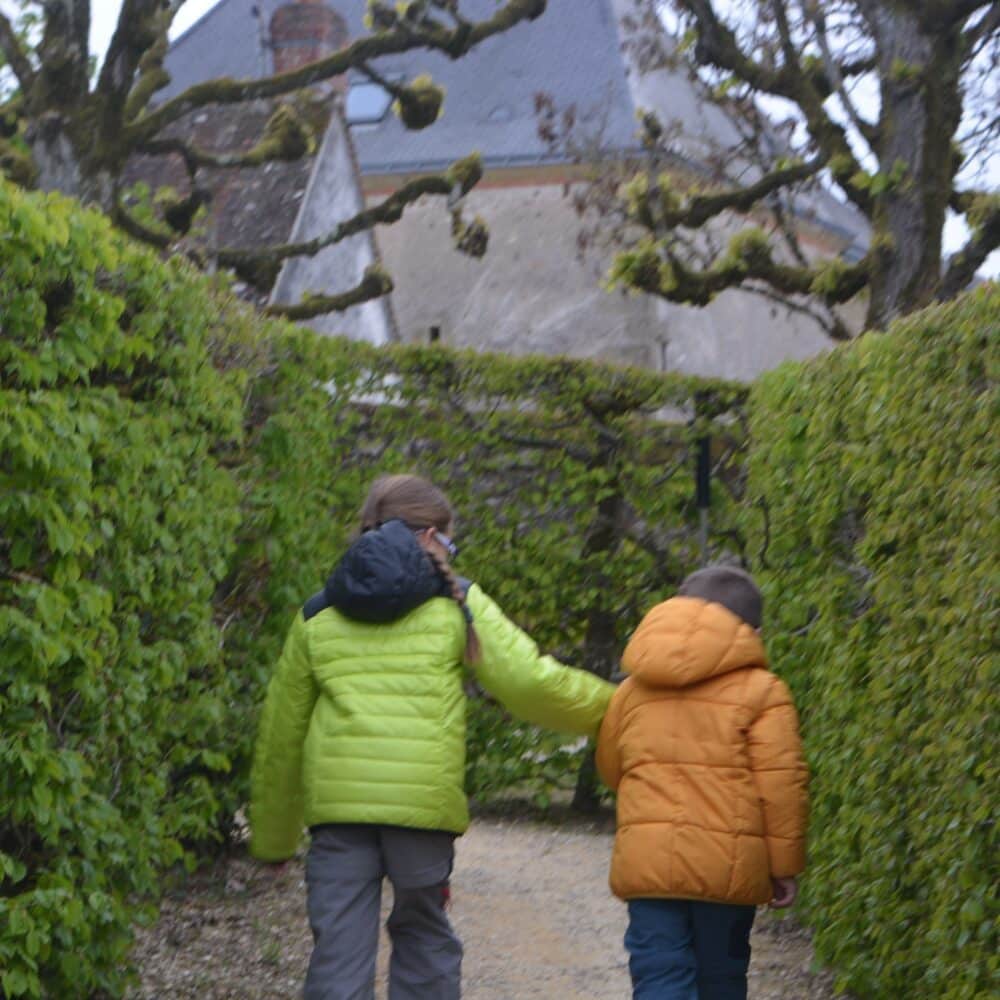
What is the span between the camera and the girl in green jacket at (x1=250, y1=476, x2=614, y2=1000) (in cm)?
480

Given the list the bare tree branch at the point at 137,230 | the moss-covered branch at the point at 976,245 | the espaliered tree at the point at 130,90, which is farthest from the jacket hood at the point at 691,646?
the bare tree branch at the point at 137,230

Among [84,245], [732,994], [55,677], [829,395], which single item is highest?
[84,245]

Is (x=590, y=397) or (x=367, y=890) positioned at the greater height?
(x=590, y=397)

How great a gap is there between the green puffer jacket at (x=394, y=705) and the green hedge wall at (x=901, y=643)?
3.02ft

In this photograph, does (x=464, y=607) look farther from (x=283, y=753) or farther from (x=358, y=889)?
(x=358, y=889)

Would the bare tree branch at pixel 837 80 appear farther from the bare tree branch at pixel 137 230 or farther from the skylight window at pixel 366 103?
the skylight window at pixel 366 103

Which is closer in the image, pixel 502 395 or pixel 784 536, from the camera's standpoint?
pixel 784 536

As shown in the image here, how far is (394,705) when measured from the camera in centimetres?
482

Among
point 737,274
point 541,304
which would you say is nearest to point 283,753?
point 737,274

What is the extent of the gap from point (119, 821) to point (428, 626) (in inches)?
44.3

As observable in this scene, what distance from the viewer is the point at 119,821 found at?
5.16m

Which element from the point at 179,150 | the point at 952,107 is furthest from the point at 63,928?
the point at 179,150

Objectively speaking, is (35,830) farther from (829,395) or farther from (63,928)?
(829,395)

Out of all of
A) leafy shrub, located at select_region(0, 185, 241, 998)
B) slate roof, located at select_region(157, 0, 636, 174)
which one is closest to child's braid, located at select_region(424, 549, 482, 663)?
leafy shrub, located at select_region(0, 185, 241, 998)
